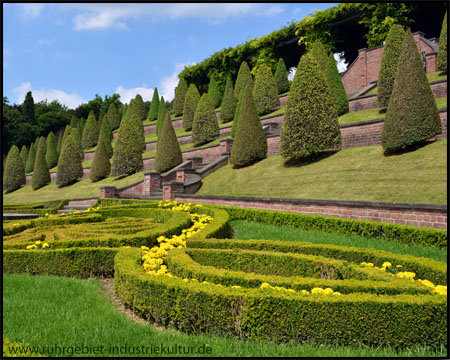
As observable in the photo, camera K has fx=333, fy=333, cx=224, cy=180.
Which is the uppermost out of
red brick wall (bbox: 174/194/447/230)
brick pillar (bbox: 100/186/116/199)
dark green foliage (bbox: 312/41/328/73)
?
dark green foliage (bbox: 312/41/328/73)

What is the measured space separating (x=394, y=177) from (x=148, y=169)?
70.0ft

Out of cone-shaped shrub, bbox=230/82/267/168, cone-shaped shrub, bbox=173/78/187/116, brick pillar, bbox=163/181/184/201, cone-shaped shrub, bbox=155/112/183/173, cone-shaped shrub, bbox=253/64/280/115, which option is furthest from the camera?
cone-shaped shrub, bbox=173/78/187/116

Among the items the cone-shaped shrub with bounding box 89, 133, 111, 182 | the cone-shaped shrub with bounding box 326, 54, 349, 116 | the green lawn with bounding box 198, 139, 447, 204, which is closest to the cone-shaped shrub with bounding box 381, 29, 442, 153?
the green lawn with bounding box 198, 139, 447, 204

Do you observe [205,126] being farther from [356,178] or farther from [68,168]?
[356,178]

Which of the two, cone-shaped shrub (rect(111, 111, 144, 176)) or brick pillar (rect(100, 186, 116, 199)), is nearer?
brick pillar (rect(100, 186, 116, 199))

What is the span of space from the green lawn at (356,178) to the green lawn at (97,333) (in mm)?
8849

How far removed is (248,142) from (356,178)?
24.7ft

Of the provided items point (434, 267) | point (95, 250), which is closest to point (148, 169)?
point (95, 250)

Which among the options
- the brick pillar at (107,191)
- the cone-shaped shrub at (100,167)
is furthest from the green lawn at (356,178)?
the cone-shaped shrub at (100,167)

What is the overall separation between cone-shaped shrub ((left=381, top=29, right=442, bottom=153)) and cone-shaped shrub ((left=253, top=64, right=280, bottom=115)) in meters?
17.6

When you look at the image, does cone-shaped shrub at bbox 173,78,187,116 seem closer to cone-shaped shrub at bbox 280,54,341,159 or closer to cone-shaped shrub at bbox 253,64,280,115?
cone-shaped shrub at bbox 253,64,280,115

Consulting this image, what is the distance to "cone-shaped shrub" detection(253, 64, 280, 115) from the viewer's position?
31484mm

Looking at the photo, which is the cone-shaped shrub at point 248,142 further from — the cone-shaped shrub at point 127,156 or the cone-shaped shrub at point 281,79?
the cone-shaped shrub at point 281,79

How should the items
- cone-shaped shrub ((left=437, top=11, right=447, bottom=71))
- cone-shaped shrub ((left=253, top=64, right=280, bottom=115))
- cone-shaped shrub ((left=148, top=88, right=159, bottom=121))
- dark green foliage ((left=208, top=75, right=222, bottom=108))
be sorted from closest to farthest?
cone-shaped shrub ((left=437, top=11, right=447, bottom=71)) < cone-shaped shrub ((left=253, top=64, right=280, bottom=115)) < dark green foliage ((left=208, top=75, right=222, bottom=108)) < cone-shaped shrub ((left=148, top=88, right=159, bottom=121))
